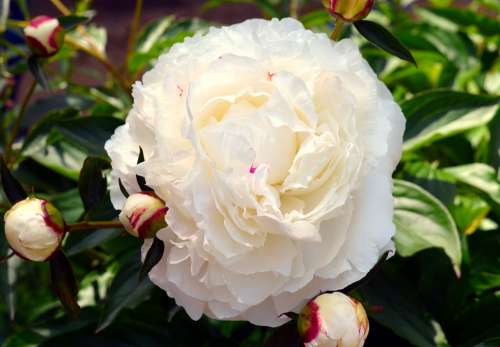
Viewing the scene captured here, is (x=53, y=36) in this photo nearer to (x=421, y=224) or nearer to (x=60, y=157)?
(x=60, y=157)

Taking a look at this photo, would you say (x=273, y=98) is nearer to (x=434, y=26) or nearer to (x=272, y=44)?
(x=272, y=44)

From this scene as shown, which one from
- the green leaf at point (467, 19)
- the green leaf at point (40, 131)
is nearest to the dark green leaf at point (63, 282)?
the green leaf at point (40, 131)

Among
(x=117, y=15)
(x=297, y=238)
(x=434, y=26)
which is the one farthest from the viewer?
(x=117, y=15)

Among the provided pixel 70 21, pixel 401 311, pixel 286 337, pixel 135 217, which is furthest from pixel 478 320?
pixel 70 21

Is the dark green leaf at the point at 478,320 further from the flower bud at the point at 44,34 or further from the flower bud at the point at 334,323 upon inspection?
the flower bud at the point at 44,34

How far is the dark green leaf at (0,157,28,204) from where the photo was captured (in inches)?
16.6

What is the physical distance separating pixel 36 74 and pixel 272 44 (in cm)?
24

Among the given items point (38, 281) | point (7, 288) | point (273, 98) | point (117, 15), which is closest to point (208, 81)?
point (273, 98)

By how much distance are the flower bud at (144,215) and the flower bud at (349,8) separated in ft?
0.52

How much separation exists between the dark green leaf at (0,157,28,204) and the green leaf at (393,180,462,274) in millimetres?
248

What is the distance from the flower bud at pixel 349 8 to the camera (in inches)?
16.4

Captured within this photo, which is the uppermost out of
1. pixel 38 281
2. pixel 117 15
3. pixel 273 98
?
pixel 273 98

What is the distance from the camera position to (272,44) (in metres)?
0.39

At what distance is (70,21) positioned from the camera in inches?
22.6
